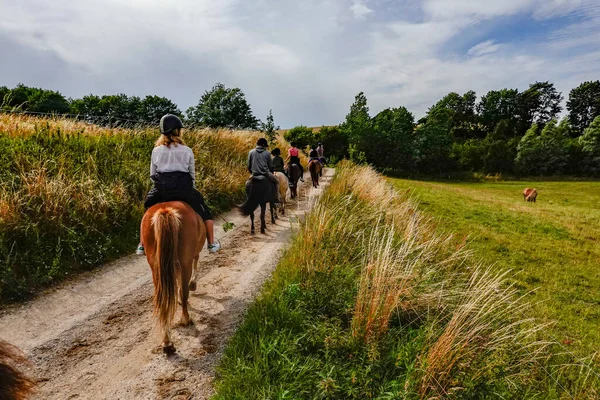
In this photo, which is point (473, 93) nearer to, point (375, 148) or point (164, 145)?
point (375, 148)

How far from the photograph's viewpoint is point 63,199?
20.8 ft

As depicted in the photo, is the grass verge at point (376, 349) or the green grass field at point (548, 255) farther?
the green grass field at point (548, 255)

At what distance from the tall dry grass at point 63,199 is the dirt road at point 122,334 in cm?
56

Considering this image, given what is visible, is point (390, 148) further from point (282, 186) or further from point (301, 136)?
point (282, 186)

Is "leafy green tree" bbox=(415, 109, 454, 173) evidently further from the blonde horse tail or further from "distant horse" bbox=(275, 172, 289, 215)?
the blonde horse tail

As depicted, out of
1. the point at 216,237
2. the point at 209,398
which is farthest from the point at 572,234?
the point at 209,398

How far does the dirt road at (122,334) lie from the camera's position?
316 cm

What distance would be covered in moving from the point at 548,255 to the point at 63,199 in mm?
14725

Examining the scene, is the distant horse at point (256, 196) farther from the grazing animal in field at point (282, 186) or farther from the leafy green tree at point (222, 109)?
the leafy green tree at point (222, 109)

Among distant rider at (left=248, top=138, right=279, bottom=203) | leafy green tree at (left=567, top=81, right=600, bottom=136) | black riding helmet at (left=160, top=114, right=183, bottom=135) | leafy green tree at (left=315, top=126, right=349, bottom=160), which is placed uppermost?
leafy green tree at (left=567, top=81, right=600, bottom=136)

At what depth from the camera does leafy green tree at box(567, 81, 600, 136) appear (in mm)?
91562

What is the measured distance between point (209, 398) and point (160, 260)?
1548 mm

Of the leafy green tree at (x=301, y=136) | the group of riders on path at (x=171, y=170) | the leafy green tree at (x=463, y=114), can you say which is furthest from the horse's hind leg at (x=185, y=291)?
the leafy green tree at (x=463, y=114)

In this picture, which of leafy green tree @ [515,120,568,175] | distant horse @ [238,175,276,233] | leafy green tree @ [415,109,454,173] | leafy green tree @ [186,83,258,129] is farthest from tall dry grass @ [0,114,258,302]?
leafy green tree @ [515,120,568,175]
